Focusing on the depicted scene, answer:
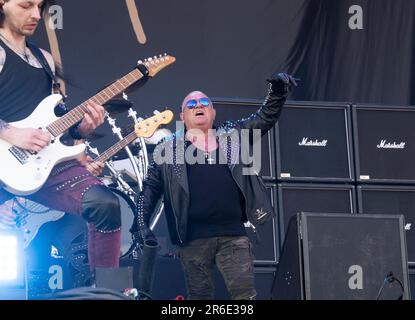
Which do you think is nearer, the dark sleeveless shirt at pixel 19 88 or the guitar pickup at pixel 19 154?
the guitar pickup at pixel 19 154

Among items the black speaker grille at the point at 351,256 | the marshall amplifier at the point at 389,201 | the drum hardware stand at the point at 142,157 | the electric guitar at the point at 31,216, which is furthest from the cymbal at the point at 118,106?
the black speaker grille at the point at 351,256

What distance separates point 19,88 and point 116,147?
3.62 feet

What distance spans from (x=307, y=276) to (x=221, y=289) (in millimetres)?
1551

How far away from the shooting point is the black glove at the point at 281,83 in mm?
6465

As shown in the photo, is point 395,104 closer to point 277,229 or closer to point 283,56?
point 283,56

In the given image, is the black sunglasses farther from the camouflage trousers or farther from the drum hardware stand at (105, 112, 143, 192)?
the camouflage trousers

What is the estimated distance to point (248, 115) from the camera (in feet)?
23.7

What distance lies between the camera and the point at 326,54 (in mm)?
7953

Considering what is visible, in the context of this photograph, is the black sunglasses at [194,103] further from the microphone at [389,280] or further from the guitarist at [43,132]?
the microphone at [389,280]

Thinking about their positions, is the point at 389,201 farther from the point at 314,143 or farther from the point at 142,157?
the point at 142,157

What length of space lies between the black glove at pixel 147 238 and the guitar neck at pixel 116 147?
46.9 inches

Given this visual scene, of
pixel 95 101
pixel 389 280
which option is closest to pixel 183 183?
pixel 95 101

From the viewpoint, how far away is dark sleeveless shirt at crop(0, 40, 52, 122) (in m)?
6.38
